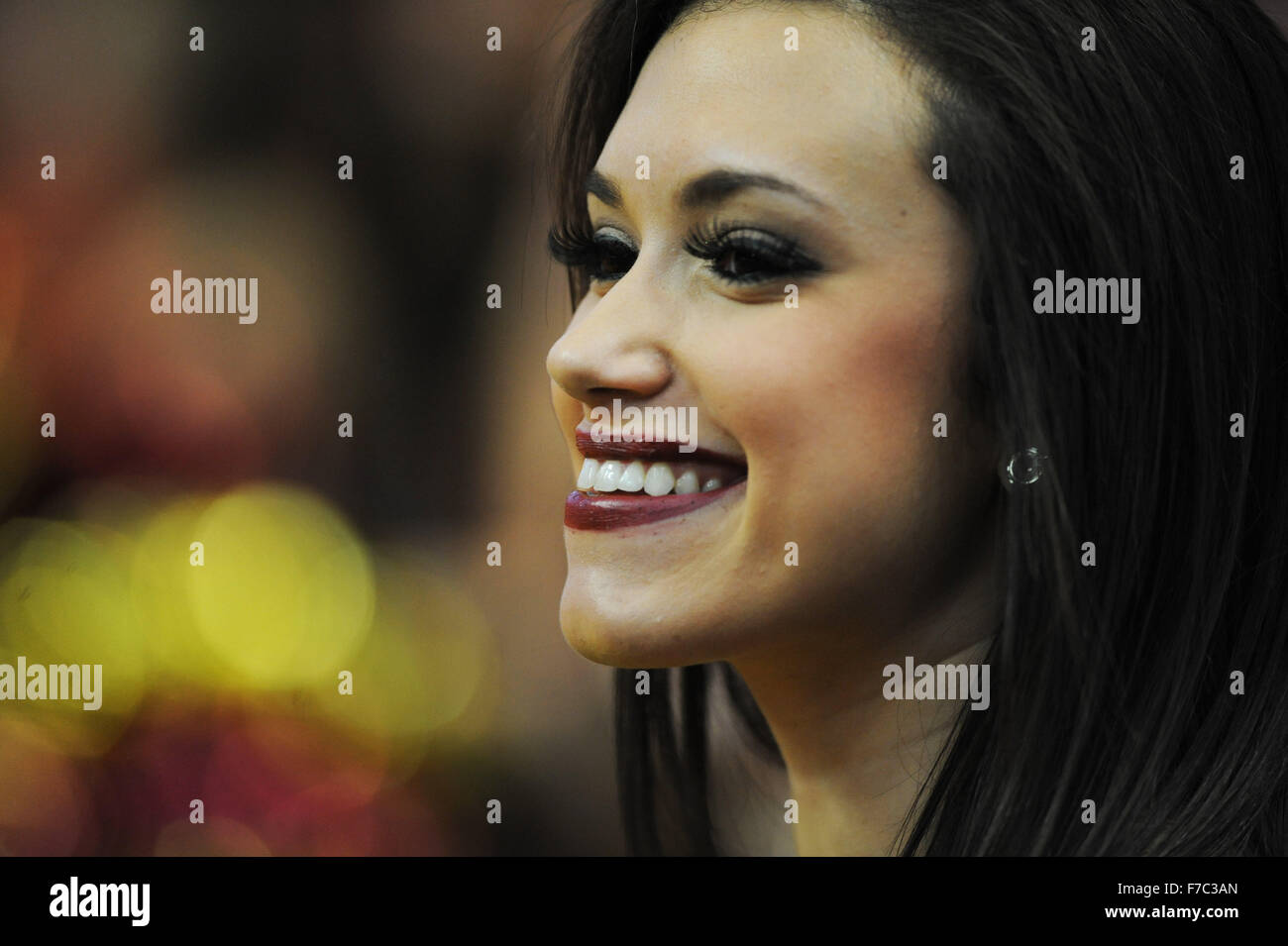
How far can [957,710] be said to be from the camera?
137 centimetres

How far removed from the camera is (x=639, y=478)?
137 cm

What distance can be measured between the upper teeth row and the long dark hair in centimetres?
32

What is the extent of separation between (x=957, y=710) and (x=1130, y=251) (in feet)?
1.73

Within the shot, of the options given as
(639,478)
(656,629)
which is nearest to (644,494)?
(639,478)

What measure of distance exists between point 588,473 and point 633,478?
0.22ft

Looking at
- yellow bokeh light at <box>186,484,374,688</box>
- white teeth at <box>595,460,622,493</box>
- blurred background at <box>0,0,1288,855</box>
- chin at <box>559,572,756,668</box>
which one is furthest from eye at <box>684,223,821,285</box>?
yellow bokeh light at <box>186,484,374,688</box>

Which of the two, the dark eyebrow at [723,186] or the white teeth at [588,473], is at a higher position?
the dark eyebrow at [723,186]

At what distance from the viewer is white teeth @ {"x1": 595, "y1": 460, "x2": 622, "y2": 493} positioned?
4.54 ft

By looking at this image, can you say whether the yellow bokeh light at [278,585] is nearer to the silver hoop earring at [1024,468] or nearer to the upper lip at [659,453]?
the upper lip at [659,453]

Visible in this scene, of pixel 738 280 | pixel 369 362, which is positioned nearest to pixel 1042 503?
pixel 738 280

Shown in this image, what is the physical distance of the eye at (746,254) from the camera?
1.29 metres

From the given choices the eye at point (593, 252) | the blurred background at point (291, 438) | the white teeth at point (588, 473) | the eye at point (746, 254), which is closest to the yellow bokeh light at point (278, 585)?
the blurred background at point (291, 438)

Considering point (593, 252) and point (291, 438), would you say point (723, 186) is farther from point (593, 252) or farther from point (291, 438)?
point (291, 438)

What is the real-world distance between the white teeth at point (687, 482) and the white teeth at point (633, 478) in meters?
0.04
